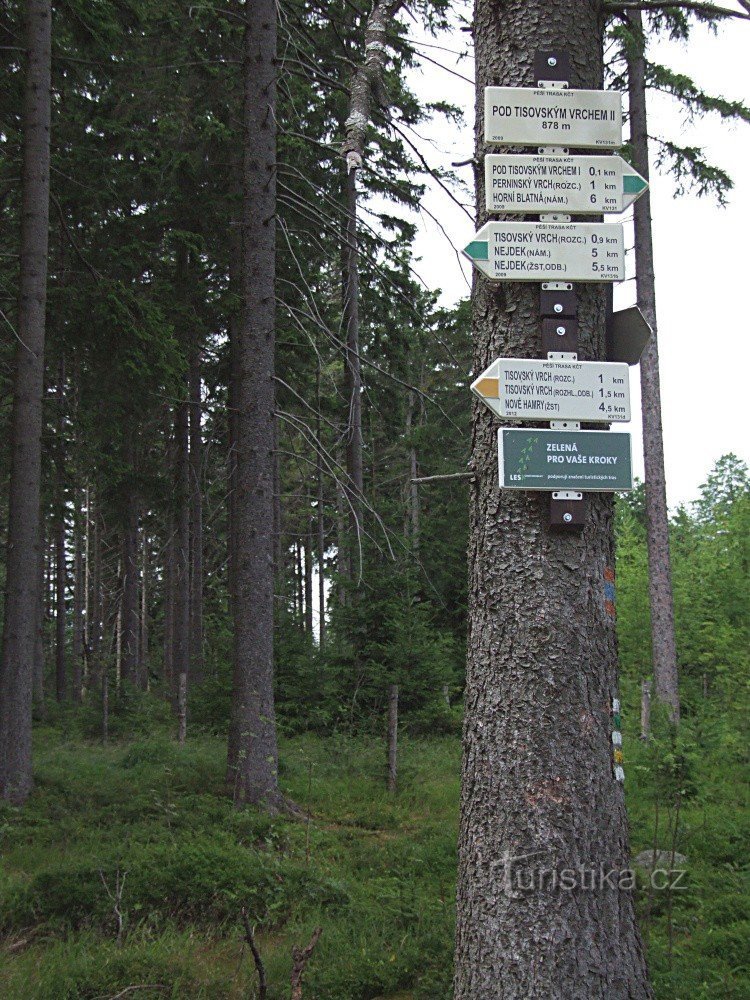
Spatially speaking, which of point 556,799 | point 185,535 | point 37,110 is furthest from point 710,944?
point 185,535

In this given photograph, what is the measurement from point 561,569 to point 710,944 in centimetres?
336

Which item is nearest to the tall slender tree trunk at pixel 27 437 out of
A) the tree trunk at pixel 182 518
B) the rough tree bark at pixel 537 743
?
the tree trunk at pixel 182 518

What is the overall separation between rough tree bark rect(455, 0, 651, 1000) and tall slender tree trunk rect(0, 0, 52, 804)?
768 centimetres

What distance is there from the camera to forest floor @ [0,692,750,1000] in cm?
496

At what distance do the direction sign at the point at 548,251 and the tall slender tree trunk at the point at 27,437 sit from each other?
315 inches

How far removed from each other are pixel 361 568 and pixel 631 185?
16.9 ft

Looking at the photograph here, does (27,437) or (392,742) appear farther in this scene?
(392,742)

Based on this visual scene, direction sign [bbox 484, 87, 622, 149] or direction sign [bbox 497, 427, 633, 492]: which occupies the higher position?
direction sign [bbox 484, 87, 622, 149]

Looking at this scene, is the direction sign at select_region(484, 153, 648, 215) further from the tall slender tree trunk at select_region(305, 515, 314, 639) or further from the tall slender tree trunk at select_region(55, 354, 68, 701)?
the tall slender tree trunk at select_region(305, 515, 314, 639)

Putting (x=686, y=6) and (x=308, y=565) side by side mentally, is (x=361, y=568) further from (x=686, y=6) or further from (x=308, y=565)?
(x=308, y=565)

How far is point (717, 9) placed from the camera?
→ 377 cm

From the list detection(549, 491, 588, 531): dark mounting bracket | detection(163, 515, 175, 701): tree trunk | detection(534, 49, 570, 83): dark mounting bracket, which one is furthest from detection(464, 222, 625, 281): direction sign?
detection(163, 515, 175, 701): tree trunk

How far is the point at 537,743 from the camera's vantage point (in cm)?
353

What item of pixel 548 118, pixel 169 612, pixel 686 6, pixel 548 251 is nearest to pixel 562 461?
pixel 548 251
